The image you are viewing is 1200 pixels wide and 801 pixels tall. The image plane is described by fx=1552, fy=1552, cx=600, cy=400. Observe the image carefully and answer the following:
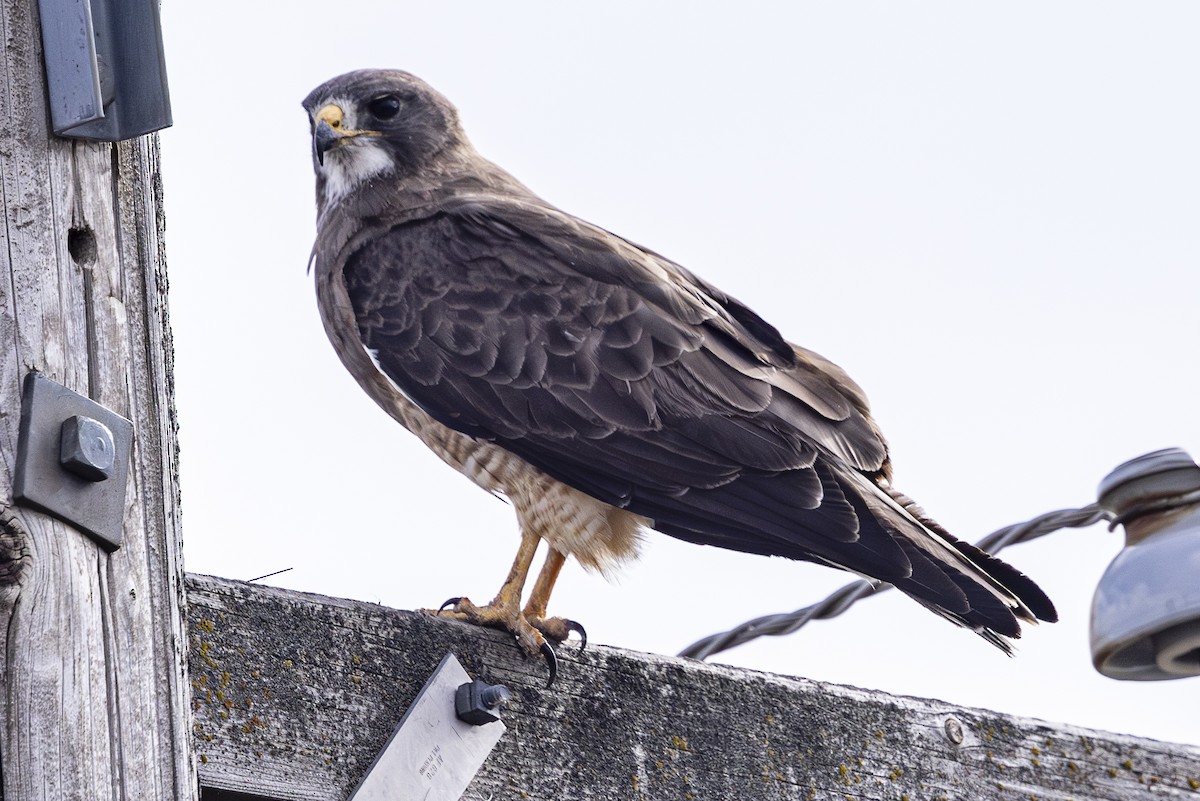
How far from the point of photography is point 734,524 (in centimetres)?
345

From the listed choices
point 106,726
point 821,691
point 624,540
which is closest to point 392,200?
point 624,540

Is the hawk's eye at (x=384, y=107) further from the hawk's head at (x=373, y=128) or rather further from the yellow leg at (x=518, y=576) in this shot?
the yellow leg at (x=518, y=576)

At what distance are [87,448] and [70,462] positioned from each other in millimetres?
23

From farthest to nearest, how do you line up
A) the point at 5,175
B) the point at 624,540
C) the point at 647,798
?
the point at 624,540 → the point at 647,798 → the point at 5,175

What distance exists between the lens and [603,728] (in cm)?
238

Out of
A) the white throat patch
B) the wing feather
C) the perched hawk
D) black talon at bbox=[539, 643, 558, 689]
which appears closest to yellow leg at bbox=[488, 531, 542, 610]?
the perched hawk

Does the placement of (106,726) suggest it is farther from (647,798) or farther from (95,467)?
(647,798)

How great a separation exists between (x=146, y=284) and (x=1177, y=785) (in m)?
1.97

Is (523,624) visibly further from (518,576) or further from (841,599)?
(841,599)

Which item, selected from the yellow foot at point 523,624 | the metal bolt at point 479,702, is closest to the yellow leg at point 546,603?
the yellow foot at point 523,624

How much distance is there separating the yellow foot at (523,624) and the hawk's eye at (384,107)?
1.87 m

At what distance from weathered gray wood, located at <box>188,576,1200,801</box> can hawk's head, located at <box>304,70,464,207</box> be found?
239cm

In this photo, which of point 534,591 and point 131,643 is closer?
point 131,643

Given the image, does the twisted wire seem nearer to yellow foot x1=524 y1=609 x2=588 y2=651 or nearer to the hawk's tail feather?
the hawk's tail feather
